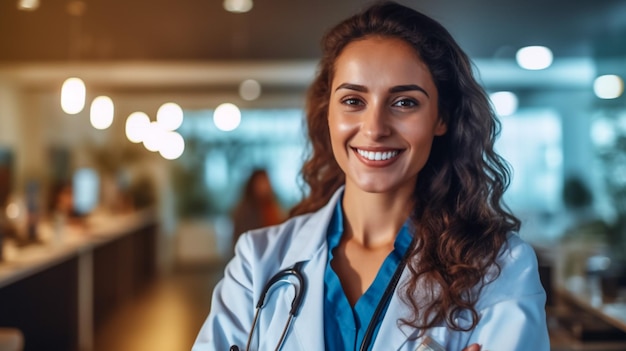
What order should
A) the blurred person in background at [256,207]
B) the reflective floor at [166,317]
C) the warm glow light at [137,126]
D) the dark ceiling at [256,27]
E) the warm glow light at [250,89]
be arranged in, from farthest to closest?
the warm glow light at [250,89] < the warm glow light at [137,126] < the reflective floor at [166,317] < the blurred person in background at [256,207] < the dark ceiling at [256,27]

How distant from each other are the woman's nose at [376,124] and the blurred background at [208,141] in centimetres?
309

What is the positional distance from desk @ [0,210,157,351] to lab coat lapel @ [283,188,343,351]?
3039 millimetres

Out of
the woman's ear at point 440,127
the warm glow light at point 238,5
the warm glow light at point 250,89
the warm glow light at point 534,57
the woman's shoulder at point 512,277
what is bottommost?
the woman's shoulder at point 512,277

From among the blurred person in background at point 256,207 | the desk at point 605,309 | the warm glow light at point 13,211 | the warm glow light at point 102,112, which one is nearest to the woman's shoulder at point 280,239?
the desk at point 605,309

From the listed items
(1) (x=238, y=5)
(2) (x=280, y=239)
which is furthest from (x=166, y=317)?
(2) (x=280, y=239)

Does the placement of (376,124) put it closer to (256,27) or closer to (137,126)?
(256,27)

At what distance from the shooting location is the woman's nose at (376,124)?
1.43 meters

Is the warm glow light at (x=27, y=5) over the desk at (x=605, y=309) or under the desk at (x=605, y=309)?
over

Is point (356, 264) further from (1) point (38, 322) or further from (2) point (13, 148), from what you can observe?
(2) point (13, 148)

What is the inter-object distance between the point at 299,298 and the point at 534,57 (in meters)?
5.18

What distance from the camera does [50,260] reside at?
504cm

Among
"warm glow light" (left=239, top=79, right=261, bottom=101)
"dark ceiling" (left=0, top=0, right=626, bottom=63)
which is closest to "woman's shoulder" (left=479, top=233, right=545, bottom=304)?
"dark ceiling" (left=0, top=0, right=626, bottom=63)

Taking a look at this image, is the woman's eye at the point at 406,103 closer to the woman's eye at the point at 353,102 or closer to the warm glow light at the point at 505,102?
the woman's eye at the point at 353,102

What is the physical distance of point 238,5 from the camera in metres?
5.29
